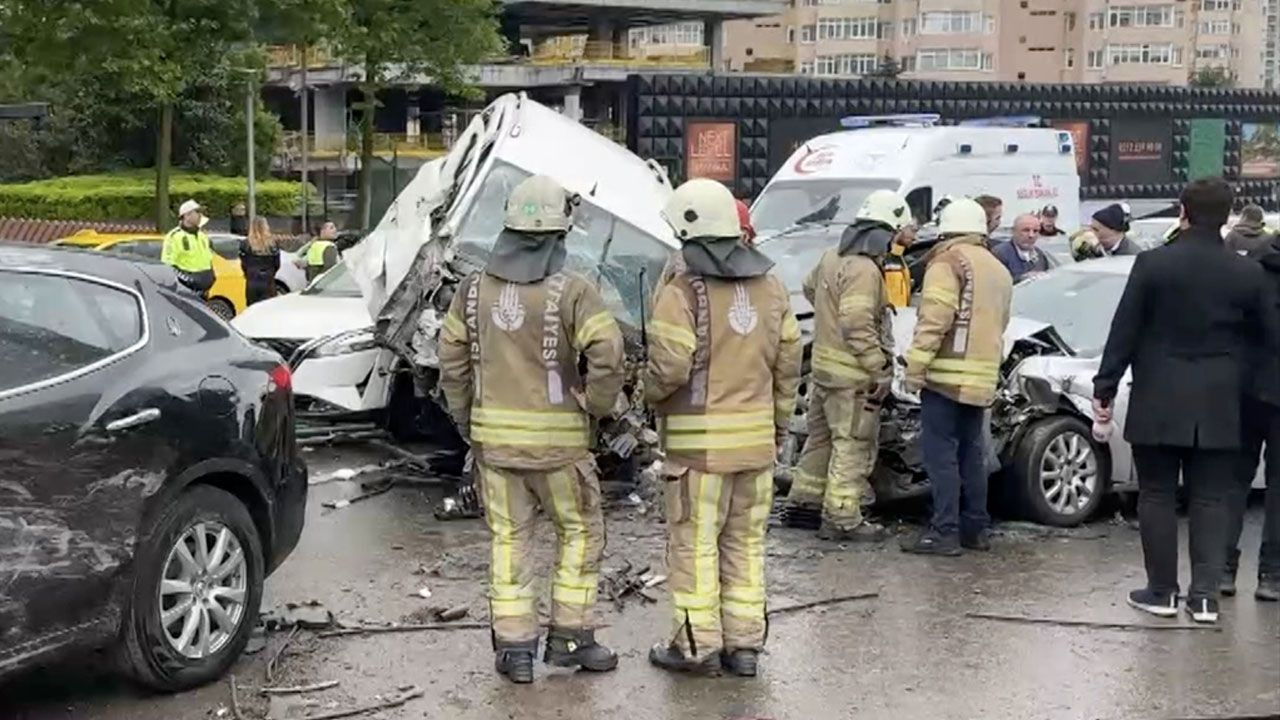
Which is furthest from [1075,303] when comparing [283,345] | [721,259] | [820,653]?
[283,345]

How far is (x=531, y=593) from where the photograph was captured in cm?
553

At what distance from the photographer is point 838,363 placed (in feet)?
25.2

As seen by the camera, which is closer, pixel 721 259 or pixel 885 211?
pixel 721 259

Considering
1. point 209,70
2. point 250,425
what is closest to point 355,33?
point 209,70

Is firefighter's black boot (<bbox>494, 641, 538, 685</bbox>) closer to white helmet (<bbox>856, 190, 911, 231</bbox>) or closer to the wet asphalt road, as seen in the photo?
the wet asphalt road

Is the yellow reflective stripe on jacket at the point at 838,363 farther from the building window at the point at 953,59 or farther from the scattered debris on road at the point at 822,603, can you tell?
the building window at the point at 953,59

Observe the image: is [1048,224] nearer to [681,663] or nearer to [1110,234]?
[1110,234]

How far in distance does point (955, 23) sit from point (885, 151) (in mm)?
77878

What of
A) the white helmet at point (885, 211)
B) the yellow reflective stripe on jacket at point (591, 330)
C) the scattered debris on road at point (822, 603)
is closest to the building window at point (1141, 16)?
the white helmet at point (885, 211)

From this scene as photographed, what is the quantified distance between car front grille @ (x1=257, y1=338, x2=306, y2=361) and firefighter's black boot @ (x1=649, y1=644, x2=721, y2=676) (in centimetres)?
512

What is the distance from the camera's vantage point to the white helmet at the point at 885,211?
7.58 metres

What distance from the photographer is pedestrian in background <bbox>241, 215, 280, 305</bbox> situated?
15.9m

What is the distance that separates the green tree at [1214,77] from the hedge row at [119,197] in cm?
7110

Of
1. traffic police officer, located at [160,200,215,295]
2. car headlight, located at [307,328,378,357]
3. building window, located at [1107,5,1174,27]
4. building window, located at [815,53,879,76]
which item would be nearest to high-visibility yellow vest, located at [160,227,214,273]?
traffic police officer, located at [160,200,215,295]
